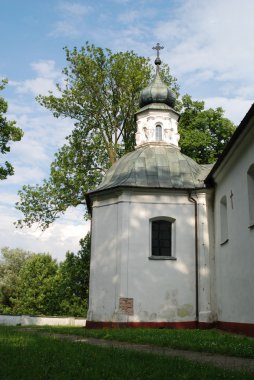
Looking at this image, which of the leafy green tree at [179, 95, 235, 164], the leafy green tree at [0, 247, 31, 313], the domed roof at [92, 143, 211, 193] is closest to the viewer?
the domed roof at [92, 143, 211, 193]

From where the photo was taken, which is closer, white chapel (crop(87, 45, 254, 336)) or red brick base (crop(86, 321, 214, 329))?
red brick base (crop(86, 321, 214, 329))

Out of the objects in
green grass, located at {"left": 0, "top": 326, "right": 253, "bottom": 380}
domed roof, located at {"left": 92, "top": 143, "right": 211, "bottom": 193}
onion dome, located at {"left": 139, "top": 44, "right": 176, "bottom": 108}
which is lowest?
green grass, located at {"left": 0, "top": 326, "right": 253, "bottom": 380}

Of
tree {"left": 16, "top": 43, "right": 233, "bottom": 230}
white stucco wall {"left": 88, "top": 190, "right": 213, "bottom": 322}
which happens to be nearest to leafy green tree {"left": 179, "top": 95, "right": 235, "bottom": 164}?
tree {"left": 16, "top": 43, "right": 233, "bottom": 230}

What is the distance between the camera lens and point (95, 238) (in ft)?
53.0

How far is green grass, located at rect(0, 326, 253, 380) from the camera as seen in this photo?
5.05 meters

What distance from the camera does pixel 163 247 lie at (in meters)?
15.4

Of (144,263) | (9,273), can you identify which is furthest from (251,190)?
(9,273)

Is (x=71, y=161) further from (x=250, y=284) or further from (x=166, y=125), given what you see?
(x=250, y=284)

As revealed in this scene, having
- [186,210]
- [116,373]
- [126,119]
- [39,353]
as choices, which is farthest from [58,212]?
[116,373]

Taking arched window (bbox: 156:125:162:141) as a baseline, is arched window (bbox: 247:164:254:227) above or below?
below

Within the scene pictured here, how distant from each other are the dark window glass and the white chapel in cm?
4

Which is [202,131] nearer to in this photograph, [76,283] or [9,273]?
[76,283]

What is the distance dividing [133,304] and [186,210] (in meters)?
3.86

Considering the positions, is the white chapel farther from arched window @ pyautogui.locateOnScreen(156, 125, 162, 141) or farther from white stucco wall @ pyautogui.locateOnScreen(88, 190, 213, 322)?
arched window @ pyautogui.locateOnScreen(156, 125, 162, 141)
